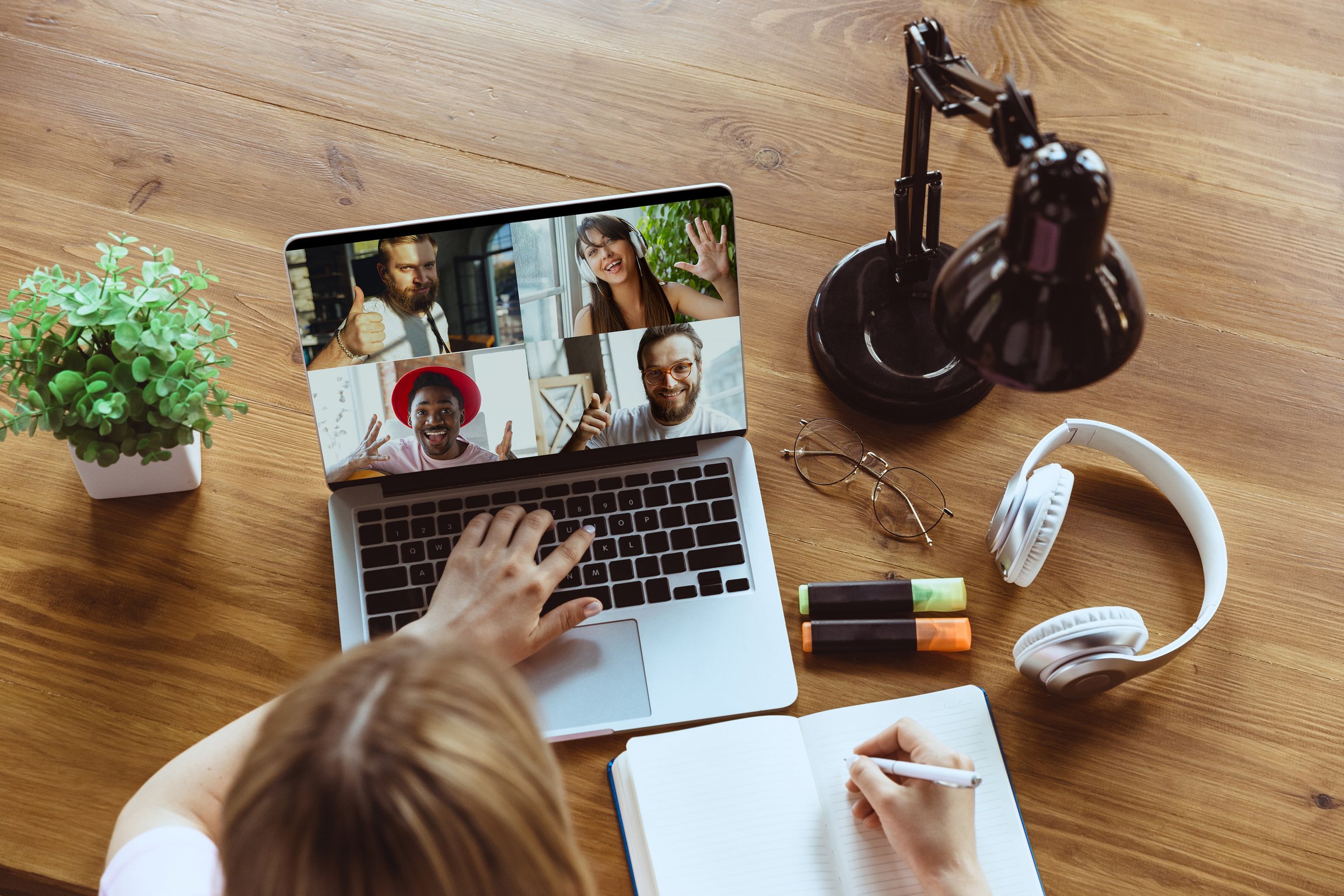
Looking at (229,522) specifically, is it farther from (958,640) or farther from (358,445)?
(958,640)

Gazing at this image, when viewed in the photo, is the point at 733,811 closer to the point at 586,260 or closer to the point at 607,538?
the point at 607,538

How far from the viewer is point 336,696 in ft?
1.69

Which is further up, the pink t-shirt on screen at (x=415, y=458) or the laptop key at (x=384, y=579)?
the pink t-shirt on screen at (x=415, y=458)

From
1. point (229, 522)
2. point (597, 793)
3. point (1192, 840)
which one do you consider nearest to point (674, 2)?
point (229, 522)

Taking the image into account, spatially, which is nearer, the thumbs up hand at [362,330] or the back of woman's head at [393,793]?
the back of woman's head at [393,793]

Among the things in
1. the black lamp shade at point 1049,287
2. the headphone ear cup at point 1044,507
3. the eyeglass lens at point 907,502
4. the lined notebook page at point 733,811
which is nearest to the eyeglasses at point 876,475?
Answer: the eyeglass lens at point 907,502

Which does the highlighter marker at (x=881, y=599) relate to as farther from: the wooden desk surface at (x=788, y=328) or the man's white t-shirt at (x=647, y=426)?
the man's white t-shirt at (x=647, y=426)

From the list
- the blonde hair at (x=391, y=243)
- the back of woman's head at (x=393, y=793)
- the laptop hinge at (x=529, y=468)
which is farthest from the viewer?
the laptop hinge at (x=529, y=468)

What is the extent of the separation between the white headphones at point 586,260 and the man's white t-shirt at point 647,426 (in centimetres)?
12

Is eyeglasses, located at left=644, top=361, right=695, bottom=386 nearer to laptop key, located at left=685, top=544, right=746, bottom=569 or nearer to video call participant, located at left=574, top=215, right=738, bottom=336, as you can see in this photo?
video call participant, located at left=574, top=215, right=738, bottom=336

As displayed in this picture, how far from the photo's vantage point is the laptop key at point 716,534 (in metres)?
0.90

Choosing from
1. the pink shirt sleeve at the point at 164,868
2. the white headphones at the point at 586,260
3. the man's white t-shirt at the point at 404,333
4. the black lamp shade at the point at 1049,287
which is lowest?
the pink shirt sleeve at the point at 164,868

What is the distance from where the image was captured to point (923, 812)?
0.77 m

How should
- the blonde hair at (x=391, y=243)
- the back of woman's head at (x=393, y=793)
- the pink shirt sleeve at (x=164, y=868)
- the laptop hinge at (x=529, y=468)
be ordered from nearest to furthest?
1. the back of woman's head at (x=393, y=793)
2. the pink shirt sleeve at (x=164, y=868)
3. the blonde hair at (x=391, y=243)
4. the laptop hinge at (x=529, y=468)
